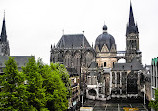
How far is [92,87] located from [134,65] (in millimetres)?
17695

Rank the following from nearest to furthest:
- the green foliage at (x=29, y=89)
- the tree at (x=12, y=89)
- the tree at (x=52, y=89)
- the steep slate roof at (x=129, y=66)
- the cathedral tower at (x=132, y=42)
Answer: the tree at (x=12, y=89) → the green foliage at (x=29, y=89) → the tree at (x=52, y=89) → the steep slate roof at (x=129, y=66) → the cathedral tower at (x=132, y=42)

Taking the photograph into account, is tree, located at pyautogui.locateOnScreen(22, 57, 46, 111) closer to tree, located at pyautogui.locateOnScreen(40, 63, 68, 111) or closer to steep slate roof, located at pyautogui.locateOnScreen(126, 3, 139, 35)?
tree, located at pyautogui.locateOnScreen(40, 63, 68, 111)

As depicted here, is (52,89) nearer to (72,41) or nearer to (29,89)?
(29,89)

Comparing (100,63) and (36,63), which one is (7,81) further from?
(100,63)

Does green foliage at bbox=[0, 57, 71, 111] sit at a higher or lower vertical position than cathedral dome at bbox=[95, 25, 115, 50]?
lower

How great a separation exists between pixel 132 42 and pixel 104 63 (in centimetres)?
1496

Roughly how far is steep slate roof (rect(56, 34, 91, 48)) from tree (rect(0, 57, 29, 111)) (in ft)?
212

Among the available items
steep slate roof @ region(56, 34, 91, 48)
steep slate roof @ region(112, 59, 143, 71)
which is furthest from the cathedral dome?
steep slate roof @ region(112, 59, 143, 71)

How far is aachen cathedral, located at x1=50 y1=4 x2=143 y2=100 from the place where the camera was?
79750 millimetres

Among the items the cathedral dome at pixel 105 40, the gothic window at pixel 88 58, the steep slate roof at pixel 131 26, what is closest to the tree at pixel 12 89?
the gothic window at pixel 88 58

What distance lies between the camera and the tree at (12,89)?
24.6 m

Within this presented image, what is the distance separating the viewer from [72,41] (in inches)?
3605

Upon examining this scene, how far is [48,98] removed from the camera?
33.0m

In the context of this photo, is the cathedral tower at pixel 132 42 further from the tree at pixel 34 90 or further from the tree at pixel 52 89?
the tree at pixel 34 90
